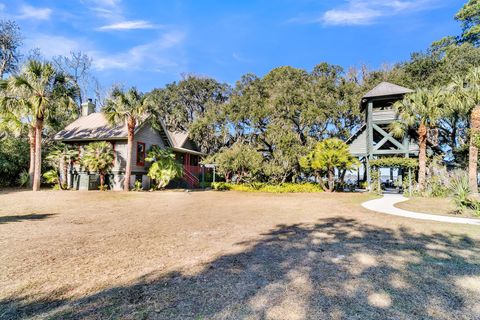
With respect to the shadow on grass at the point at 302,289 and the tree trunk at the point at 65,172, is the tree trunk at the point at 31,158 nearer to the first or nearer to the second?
the tree trunk at the point at 65,172

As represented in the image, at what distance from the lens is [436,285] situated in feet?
11.7

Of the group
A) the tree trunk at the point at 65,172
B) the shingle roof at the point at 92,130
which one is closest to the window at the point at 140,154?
the shingle roof at the point at 92,130

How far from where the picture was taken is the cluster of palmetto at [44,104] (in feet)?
51.3

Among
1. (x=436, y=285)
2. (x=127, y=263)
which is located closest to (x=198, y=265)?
(x=127, y=263)

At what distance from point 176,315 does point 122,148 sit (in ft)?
62.2

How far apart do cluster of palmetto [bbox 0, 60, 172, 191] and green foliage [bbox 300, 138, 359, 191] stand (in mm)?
12255

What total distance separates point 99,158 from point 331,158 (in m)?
16.3

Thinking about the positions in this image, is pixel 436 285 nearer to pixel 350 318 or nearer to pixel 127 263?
pixel 350 318

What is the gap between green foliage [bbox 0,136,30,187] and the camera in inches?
738

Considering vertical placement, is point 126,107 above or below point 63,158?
above

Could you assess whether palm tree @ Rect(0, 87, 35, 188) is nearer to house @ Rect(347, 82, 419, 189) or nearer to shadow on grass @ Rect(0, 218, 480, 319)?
shadow on grass @ Rect(0, 218, 480, 319)

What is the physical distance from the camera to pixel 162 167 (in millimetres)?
19500

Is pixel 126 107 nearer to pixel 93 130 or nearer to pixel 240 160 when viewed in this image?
pixel 93 130

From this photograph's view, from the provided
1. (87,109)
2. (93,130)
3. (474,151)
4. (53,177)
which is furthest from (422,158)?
(87,109)
